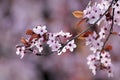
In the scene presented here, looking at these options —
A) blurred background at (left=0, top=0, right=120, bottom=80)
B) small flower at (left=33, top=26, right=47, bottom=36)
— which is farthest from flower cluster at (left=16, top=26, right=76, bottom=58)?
blurred background at (left=0, top=0, right=120, bottom=80)

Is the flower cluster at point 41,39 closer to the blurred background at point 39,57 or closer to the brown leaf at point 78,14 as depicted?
the brown leaf at point 78,14

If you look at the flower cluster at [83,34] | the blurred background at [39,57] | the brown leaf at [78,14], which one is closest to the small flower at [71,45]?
the flower cluster at [83,34]

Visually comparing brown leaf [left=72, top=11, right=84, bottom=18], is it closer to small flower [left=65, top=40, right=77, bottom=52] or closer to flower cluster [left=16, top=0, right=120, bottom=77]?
flower cluster [left=16, top=0, right=120, bottom=77]

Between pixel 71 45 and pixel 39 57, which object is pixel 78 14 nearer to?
pixel 71 45

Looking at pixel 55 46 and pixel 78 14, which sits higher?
pixel 78 14

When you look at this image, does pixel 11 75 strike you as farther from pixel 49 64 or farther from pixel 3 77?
pixel 49 64

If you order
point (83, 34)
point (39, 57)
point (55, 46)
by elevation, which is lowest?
point (55, 46)

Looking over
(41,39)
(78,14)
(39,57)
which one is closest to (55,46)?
(41,39)

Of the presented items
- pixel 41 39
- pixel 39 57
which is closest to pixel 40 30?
pixel 41 39

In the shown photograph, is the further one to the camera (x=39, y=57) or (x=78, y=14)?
(x=39, y=57)

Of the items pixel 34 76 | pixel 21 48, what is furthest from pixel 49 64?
pixel 21 48
